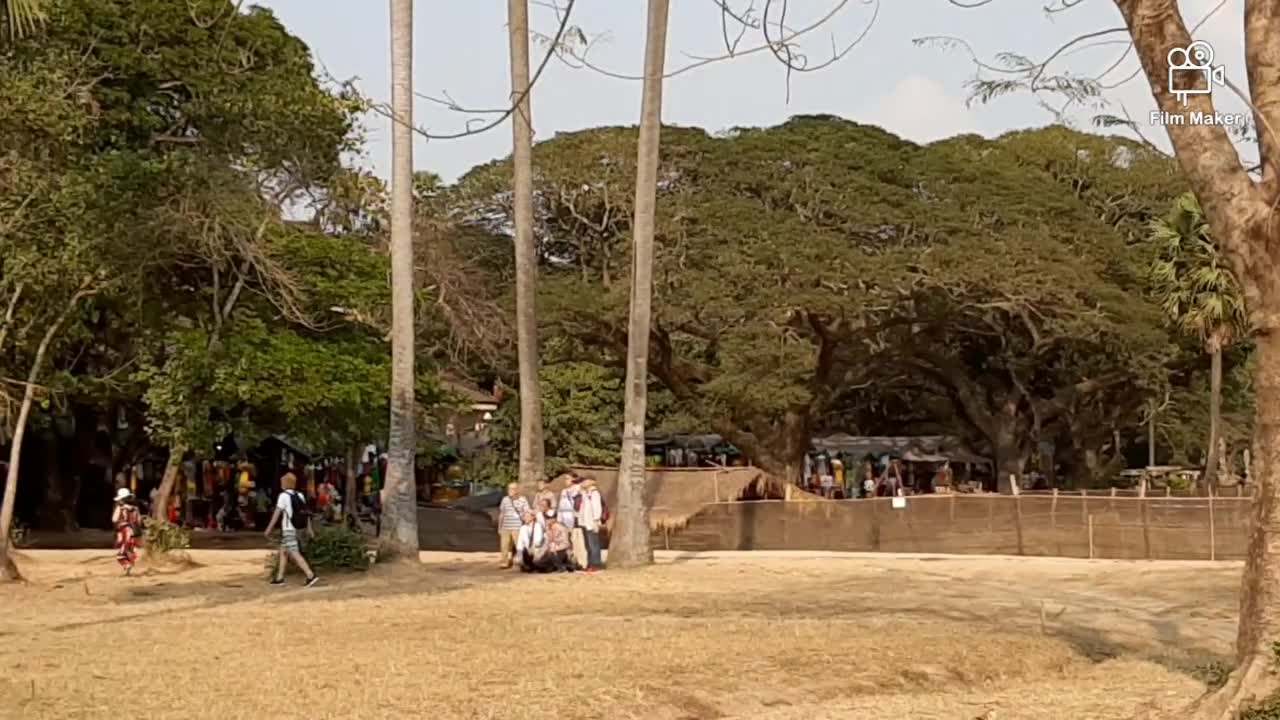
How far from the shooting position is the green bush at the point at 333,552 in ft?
65.3

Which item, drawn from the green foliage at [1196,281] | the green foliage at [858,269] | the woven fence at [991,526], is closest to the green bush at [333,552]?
the woven fence at [991,526]

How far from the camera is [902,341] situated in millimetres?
39375

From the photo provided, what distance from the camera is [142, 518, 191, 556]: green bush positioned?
21234mm

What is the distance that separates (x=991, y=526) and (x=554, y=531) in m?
7.61

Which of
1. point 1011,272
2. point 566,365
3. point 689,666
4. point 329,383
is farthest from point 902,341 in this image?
point 689,666

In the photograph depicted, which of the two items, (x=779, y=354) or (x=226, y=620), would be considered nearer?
(x=226, y=620)

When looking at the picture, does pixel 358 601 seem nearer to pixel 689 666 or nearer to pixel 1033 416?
pixel 689 666

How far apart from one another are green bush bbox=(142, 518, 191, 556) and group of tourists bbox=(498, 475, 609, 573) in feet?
14.9

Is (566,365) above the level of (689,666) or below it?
above

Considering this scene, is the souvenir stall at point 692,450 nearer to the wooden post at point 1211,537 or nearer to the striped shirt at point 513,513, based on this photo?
the striped shirt at point 513,513

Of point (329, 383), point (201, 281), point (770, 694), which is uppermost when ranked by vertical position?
point (201, 281)

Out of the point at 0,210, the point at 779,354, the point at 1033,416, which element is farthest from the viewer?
the point at 1033,416

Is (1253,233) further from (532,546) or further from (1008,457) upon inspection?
(1008,457)

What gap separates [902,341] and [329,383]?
62.7 feet
